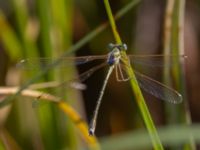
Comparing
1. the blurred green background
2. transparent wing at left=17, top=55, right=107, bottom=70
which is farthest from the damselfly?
the blurred green background

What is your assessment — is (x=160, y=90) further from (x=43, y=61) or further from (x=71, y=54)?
(x=71, y=54)

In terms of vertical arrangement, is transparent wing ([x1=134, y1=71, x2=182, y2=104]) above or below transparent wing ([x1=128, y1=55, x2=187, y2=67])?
below

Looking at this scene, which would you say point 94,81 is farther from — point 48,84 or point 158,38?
point 48,84

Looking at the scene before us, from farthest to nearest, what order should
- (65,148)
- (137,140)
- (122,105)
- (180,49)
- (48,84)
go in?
1. (122,105)
2. (65,148)
3. (48,84)
4. (180,49)
5. (137,140)

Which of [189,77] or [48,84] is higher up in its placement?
[48,84]

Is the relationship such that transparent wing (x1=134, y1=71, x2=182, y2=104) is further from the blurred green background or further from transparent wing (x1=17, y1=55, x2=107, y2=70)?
the blurred green background

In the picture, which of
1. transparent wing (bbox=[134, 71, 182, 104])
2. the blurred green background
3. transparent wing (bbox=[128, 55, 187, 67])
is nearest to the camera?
transparent wing (bbox=[134, 71, 182, 104])

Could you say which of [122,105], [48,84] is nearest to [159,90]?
[48,84]

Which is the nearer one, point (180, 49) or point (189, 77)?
point (180, 49)
